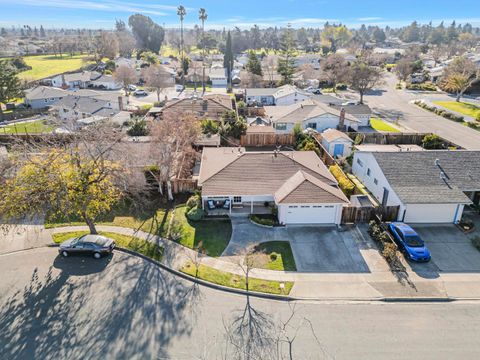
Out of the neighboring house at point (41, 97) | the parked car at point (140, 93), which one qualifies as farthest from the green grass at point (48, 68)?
the parked car at point (140, 93)

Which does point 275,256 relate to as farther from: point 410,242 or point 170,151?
point 170,151

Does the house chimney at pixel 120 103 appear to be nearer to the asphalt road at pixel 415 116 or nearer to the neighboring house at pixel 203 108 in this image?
the neighboring house at pixel 203 108

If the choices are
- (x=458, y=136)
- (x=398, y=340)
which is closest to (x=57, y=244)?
(x=398, y=340)

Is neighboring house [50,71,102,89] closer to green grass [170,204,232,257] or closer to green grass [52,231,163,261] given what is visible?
green grass [52,231,163,261]

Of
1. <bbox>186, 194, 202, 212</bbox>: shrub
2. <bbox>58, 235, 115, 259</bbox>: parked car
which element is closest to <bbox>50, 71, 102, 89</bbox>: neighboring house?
<bbox>186, 194, 202, 212</bbox>: shrub

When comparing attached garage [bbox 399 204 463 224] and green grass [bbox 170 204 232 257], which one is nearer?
green grass [bbox 170 204 232 257]

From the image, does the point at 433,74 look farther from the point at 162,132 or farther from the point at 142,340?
the point at 142,340
